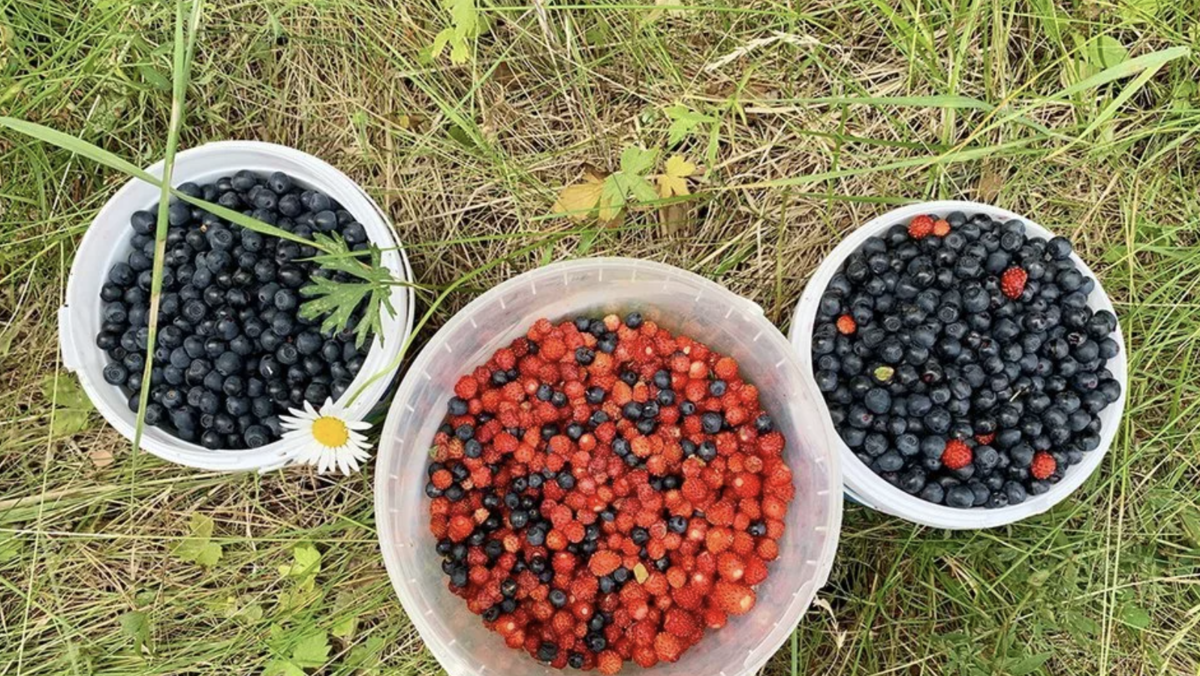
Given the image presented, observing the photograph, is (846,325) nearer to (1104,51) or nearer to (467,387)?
(467,387)

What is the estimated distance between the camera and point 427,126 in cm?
236

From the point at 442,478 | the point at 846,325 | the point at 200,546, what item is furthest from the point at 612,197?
the point at 200,546

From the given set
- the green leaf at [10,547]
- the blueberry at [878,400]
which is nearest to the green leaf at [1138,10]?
the blueberry at [878,400]

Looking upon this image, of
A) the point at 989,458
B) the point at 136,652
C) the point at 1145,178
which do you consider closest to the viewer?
the point at 989,458

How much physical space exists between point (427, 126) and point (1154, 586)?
215 centimetres

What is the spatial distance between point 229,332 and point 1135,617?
216 centimetres

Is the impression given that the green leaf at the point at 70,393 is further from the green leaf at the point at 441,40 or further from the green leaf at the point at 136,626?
the green leaf at the point at 441,40

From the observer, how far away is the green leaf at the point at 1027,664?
1.95 metres

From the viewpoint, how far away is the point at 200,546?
7.53ft

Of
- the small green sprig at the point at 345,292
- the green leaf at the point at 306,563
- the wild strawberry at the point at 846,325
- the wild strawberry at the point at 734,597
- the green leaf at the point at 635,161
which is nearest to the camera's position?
the small green sprig at the point at 345,292

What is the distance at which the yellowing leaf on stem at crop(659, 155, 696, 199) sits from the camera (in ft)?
7.29

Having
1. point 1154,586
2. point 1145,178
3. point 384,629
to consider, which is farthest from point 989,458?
point 384,629

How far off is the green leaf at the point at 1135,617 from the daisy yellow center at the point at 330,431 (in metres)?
1.82

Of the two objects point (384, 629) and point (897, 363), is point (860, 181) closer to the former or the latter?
point (897, 363)
